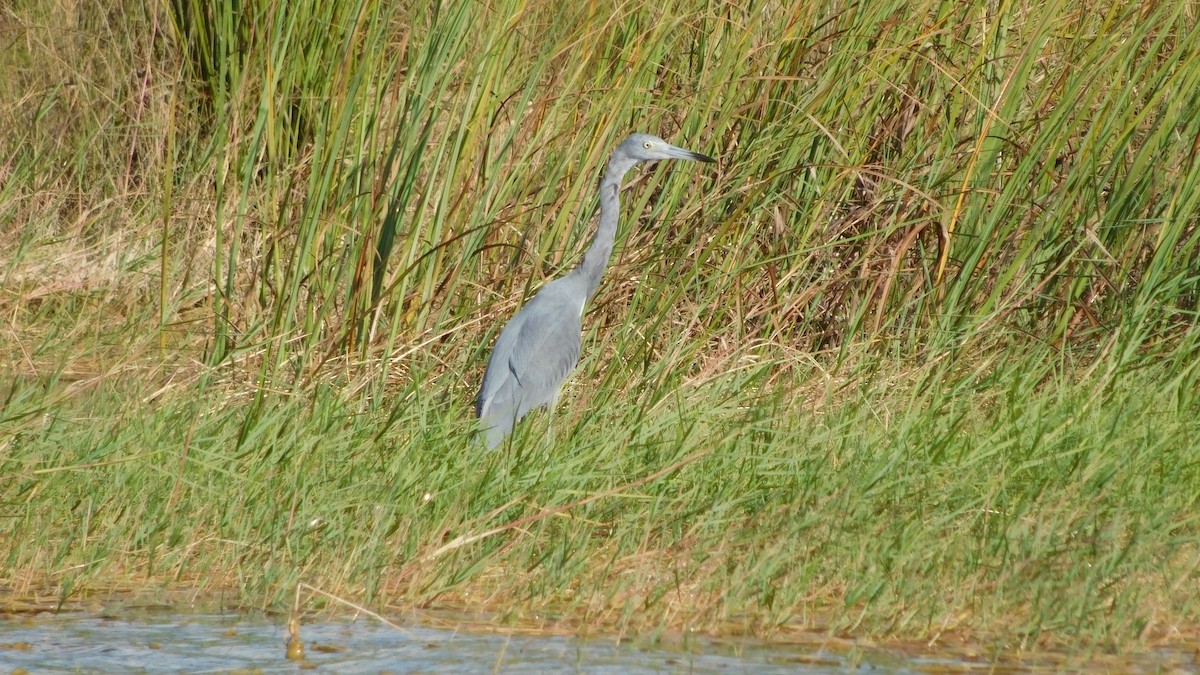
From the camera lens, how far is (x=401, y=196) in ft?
16.4

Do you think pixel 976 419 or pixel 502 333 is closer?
pixel 976 419

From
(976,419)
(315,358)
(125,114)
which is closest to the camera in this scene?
(976,419)

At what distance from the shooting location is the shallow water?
318 cm

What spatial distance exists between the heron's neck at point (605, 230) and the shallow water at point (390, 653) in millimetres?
1911

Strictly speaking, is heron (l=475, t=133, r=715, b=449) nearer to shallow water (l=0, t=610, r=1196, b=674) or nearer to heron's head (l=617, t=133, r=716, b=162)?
heron's head (l=617, t=133, r=716, b=162)

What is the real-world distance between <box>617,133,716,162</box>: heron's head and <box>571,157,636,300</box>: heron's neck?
0.14ft

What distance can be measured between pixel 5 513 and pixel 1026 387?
2.84 meters

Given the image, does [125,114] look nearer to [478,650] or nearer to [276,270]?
[276,270]

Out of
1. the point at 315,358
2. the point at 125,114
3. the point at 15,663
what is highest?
the point at 15,663

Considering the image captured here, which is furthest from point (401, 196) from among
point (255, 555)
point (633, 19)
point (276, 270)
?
point (255, 555)

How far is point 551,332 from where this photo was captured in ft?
16.4

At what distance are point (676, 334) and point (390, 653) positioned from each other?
2.15 m

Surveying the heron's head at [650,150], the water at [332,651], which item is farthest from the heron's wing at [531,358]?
the water at [332,651]

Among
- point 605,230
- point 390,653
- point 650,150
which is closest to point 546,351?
point 605,230
